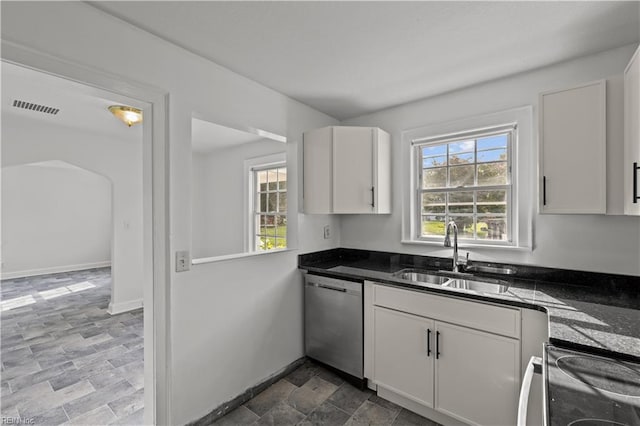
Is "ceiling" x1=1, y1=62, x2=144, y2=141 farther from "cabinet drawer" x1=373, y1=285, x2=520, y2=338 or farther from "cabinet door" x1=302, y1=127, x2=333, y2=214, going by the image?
"cabinet drawer" x1=373, y1=285, x2=520, y2=338

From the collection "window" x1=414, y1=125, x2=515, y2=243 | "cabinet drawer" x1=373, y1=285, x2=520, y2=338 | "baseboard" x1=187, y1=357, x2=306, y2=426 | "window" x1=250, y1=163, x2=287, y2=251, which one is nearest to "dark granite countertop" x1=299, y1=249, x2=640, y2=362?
"cabinet drawer" x1=373, y1=285, x2=520, y2=338

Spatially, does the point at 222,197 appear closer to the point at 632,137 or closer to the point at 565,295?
the point at 565,295

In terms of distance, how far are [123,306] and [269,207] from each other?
2424mm

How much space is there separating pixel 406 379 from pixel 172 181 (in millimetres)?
2051

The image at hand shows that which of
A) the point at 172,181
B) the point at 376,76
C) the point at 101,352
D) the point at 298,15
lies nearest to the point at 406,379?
the point at 172,181

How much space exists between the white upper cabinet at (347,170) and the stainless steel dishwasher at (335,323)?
67cm

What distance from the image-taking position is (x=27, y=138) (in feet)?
11.0

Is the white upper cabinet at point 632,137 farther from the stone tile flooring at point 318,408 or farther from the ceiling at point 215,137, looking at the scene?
the ceiling at point 215,137

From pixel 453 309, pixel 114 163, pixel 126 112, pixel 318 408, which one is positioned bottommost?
pixel 318 408

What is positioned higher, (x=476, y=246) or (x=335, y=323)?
(x=476, y=246)

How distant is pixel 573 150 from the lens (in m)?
1.67

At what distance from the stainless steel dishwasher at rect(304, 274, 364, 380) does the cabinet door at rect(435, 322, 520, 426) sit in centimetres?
62

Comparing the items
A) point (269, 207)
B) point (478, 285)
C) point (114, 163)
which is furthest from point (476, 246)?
point (114, 163)

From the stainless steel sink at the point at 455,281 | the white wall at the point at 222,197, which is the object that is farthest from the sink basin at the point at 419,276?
the white wall at the point at 222,197
